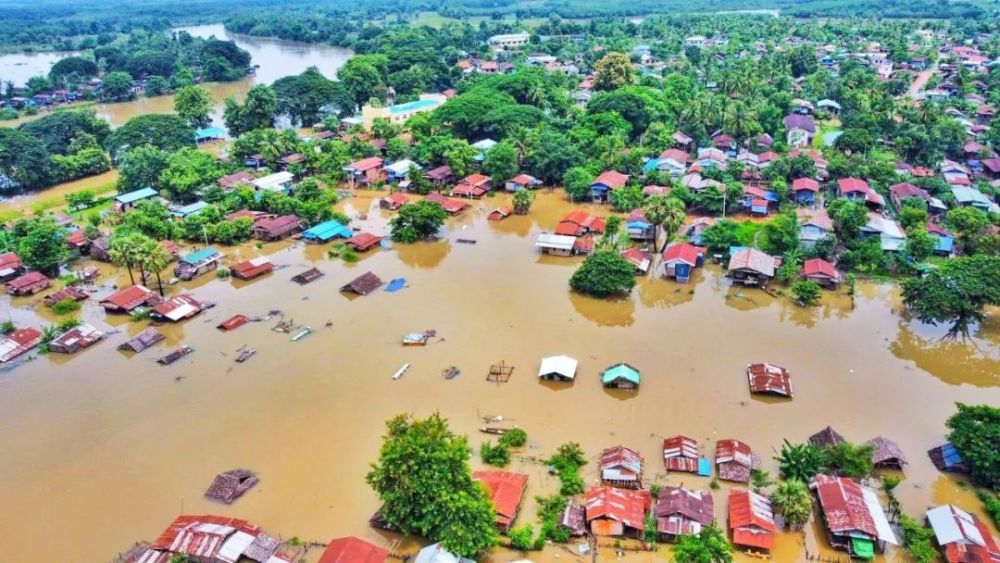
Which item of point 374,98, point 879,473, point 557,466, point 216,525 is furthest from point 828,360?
point 374,98

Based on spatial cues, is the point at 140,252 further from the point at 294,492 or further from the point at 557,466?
the point at 557,466

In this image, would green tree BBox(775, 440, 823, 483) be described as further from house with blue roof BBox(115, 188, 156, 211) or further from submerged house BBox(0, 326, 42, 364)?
house with blue roof BBox(115, 188, 156, 211)

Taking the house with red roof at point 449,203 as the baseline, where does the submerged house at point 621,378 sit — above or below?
below

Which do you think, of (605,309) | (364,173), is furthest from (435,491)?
(364,173)

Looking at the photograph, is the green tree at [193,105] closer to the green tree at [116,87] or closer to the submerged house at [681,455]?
the green tree at [116,87]

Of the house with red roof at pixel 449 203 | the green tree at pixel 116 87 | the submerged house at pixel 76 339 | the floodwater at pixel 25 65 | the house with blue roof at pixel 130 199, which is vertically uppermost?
the floodwater at pixel 25 65

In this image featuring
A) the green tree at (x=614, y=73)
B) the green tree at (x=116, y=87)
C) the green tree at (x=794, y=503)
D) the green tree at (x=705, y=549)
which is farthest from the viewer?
the green tree at (x=116, y=87)

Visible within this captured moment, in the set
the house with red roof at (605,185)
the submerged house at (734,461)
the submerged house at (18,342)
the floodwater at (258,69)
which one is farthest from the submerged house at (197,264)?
the floodwater at (258,69)

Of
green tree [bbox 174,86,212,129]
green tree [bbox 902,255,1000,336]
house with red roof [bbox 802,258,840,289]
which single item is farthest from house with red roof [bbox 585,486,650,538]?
Answer: green tree [bbox 174,86,212,129]
